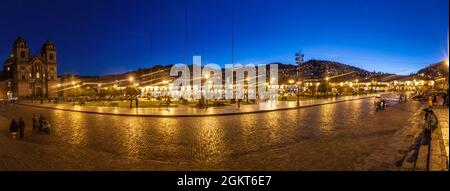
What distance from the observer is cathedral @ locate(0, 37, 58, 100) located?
7819cm

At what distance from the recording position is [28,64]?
7975 centimetres

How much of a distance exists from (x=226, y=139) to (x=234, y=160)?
3.20m

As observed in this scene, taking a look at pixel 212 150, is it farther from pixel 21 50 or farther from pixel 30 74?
pixel 21 50

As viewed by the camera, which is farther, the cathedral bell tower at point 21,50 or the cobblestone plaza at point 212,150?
the cathedral bell tower at point 21,50

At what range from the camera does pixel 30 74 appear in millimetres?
79188

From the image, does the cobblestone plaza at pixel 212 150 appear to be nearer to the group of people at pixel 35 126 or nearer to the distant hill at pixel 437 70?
the group of people at pixel 35 126

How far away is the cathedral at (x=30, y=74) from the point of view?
78188 millimetres

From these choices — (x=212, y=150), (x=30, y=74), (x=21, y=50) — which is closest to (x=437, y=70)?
(x=212, y=150)

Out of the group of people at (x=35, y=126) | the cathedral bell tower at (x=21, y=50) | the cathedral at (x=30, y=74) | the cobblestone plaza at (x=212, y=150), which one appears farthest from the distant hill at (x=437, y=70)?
the cathedral bell tower at (x=21, y=50)

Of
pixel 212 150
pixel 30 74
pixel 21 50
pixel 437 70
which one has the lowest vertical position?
pixel 212 150
